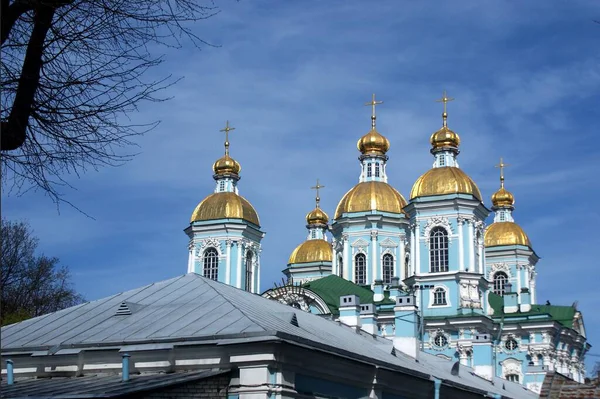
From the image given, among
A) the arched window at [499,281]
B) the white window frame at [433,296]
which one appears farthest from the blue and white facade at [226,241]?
the arched window at [499,281]

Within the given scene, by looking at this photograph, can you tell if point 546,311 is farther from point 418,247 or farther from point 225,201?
point 225,201

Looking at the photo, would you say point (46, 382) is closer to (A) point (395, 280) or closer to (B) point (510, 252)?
(A) point (395, 280)

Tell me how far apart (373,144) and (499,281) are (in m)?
13.5

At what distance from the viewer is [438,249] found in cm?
4781

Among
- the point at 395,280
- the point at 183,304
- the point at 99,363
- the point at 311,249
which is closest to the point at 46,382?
the point at 99,363

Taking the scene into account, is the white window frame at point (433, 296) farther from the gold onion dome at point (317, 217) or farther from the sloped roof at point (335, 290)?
the gold onion dome at point (317, 217)

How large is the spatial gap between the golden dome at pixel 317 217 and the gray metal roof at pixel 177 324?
44585 millimetres

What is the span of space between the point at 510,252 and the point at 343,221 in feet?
45.9

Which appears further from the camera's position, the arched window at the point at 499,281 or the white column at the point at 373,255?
the arched window at the point at 499,281

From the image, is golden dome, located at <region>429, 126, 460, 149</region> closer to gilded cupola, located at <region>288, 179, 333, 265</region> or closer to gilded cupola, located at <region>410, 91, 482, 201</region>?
gilded cupola, located at <region>410, 91, 482, 201</region>

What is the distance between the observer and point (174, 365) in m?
13.4

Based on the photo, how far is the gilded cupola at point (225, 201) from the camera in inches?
2147

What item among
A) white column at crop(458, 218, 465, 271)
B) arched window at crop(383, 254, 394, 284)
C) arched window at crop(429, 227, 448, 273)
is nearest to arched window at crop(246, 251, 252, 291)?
arched window at crop(383, 254, 394, 284)

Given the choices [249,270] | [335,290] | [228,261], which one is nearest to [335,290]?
[335,290]
